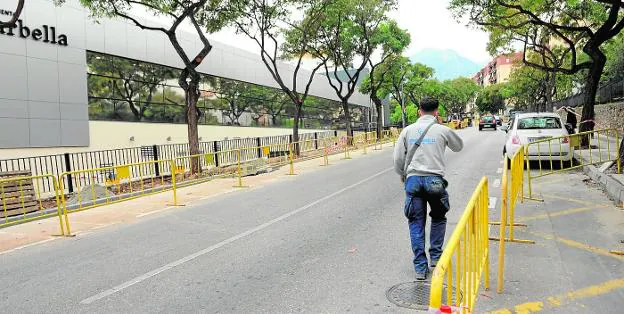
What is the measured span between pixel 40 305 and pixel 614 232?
7.33 metres

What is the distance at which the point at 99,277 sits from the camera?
5.57 m

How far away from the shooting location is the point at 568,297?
172 inches

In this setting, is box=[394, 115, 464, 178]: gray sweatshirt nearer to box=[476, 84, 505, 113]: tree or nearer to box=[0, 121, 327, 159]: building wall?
box=[0, 121, 327, 159]: building wall

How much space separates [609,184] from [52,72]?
1898cm

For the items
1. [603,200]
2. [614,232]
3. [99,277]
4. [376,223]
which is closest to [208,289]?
[99,277]

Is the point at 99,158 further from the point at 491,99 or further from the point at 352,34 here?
the point at 491,99

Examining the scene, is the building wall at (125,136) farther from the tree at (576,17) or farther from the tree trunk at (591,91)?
the tree trunk at (591,91)

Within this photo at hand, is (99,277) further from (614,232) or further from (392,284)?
(614,232)

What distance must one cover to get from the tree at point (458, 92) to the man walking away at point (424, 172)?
8699cm

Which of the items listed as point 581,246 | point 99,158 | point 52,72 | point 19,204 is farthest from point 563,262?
point 52,72

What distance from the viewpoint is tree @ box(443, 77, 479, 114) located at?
93000mm

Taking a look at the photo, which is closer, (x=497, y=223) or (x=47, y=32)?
(x=497, y=223)

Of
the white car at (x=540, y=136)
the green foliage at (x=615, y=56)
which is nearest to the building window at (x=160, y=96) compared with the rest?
the white car at (x=540, y=136)

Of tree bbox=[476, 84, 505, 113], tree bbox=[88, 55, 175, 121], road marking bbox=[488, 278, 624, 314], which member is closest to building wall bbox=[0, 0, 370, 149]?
tree bbox=[88, 55, 175, 121]
